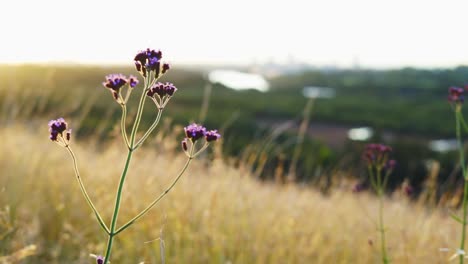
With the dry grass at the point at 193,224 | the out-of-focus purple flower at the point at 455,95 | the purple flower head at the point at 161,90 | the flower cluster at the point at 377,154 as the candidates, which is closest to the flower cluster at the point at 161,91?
the purple flower head at the point at 161,90

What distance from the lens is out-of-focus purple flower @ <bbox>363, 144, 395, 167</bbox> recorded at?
2410 mm

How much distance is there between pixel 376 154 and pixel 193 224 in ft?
5.56

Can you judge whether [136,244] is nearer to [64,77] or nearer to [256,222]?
[256,222]

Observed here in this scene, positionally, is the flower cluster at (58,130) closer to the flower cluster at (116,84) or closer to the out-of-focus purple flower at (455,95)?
the flower cluster at (116,84)

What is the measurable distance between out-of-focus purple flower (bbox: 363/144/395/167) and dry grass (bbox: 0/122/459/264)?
2.56 feet

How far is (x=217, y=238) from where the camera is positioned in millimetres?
3434

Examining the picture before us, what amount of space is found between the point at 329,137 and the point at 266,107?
7831mm

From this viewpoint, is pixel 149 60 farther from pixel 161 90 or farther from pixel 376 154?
pixel 376 154

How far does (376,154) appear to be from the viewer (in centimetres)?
248

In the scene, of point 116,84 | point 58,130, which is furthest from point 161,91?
point 58,130

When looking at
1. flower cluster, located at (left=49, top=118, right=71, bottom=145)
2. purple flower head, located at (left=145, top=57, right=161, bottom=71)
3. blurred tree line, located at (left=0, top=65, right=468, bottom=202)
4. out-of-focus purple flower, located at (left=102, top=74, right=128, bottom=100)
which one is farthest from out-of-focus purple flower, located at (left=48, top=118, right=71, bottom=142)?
blurred tree line, located at (left=0, top=65, right=468, bottom=202)

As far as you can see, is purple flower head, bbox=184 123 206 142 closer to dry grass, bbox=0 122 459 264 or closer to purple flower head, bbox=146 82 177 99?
purple flower head, bbox=146 82 177 99

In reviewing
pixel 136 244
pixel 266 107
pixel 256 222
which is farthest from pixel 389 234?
pixel 266 107

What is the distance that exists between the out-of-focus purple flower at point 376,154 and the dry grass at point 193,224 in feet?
2.56
